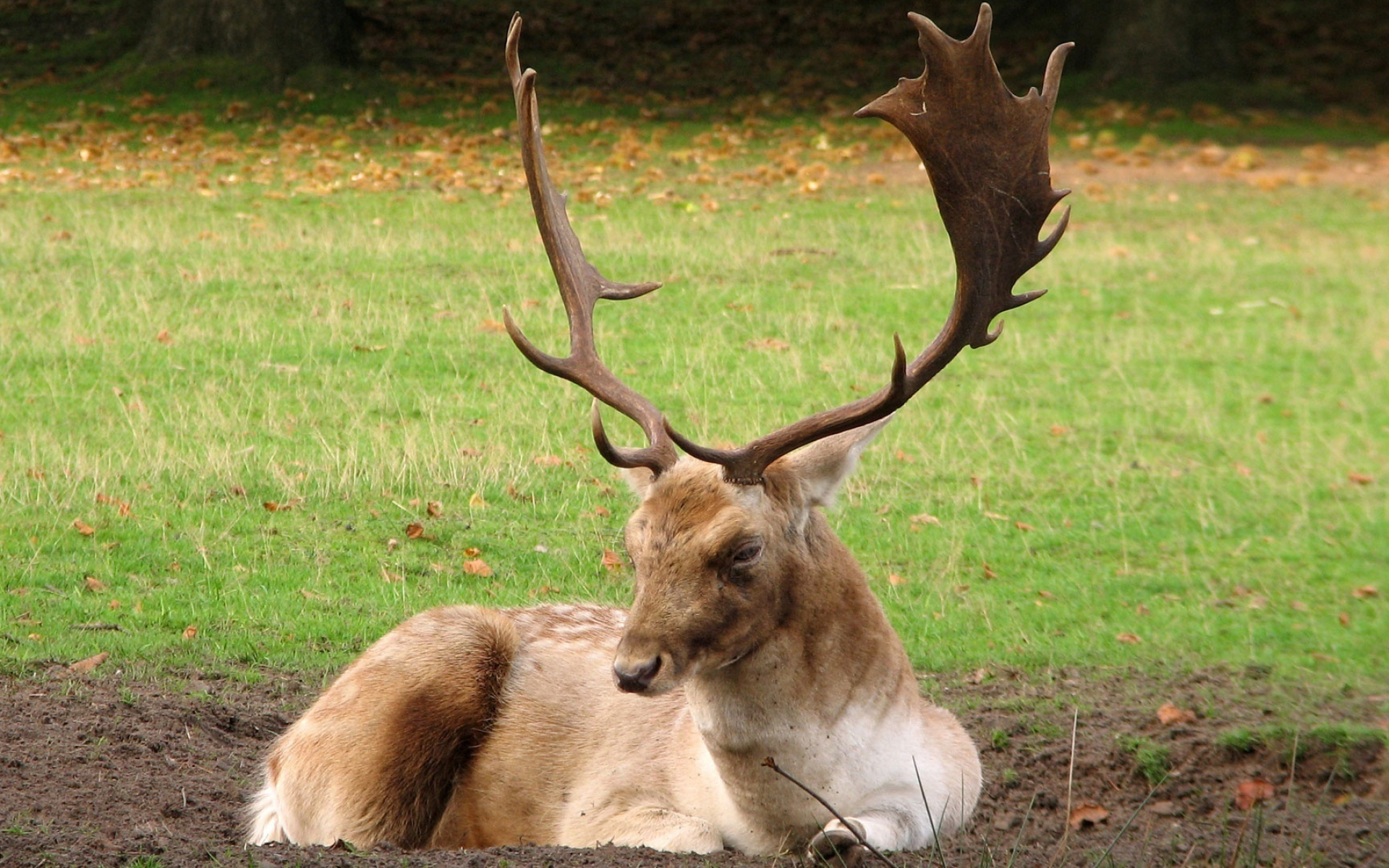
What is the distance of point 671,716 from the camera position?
18.1 feet

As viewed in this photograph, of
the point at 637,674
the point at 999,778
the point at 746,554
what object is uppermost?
the point at 746,554

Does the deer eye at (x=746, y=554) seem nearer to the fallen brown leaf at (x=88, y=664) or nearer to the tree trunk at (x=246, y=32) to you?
the fallen brown leaf at (x=88, y=664)

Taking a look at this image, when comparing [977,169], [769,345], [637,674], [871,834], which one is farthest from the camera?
[769,345]

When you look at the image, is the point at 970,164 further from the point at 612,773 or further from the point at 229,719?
the point at 229,719

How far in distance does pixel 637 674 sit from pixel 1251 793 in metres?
2.65

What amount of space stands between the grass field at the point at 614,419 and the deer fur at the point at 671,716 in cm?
151

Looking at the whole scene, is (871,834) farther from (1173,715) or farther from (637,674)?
(1173,715)

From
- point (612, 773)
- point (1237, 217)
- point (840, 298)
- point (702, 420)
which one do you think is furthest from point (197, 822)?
point (1237, 217)

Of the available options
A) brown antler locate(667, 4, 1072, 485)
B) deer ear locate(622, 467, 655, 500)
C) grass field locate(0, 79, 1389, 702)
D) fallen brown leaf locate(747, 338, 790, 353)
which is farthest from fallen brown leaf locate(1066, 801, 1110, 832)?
fallen brown leaf locate(747, 338, 790, 353)

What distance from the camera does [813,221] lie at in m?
17.5

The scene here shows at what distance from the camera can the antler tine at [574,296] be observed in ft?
16.5

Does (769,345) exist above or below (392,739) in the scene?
below

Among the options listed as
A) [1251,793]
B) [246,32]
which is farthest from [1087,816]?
[246,32]

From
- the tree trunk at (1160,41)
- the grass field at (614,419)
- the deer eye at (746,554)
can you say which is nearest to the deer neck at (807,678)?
the deer eye at (746,554)
